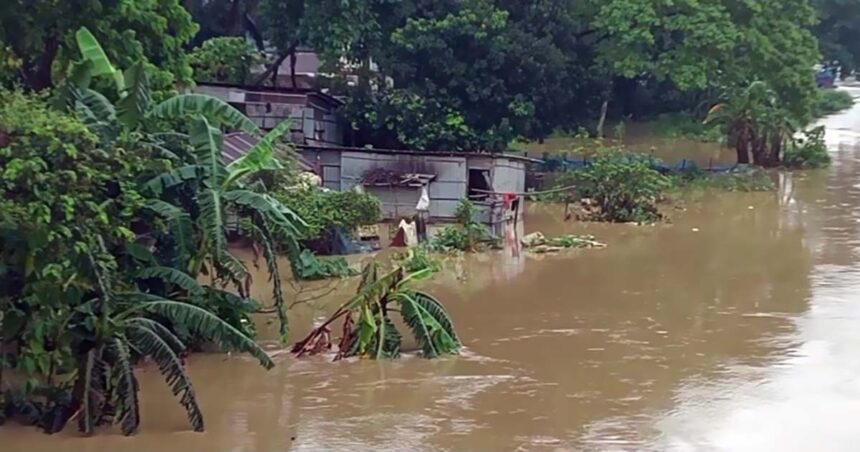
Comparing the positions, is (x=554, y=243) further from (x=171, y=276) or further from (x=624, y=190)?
(x=171, y=276)

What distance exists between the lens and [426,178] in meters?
20.7

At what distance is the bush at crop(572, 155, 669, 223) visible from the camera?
21797 millimetres

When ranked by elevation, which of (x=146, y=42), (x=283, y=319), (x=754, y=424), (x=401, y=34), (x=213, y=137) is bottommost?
(x=754, y=424)

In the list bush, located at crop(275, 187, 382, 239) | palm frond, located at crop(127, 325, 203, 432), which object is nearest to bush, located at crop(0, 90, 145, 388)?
palm frond, located at crop(127, 325, 203, 432)

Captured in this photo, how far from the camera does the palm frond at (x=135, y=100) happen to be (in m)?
11.0

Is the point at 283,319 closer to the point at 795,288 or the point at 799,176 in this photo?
the point at 795,288

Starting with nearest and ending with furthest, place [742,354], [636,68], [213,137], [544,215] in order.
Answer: [213,137] < [742,354] < [544,215] < [636,68]

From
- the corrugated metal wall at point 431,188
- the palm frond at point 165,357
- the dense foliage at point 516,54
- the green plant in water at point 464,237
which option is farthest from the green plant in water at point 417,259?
the palm frond at point 165,357

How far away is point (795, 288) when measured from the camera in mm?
16078

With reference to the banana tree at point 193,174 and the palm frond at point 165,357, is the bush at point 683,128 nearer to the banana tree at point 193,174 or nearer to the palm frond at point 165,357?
the banana tree at point 193,174

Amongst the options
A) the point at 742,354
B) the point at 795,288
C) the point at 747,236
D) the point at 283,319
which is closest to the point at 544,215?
the point at 747,236

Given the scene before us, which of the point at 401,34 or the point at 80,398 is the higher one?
→ the point at 401,34

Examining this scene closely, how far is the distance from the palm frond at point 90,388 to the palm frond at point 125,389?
0.16 m

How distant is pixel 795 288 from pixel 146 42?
9153mm
